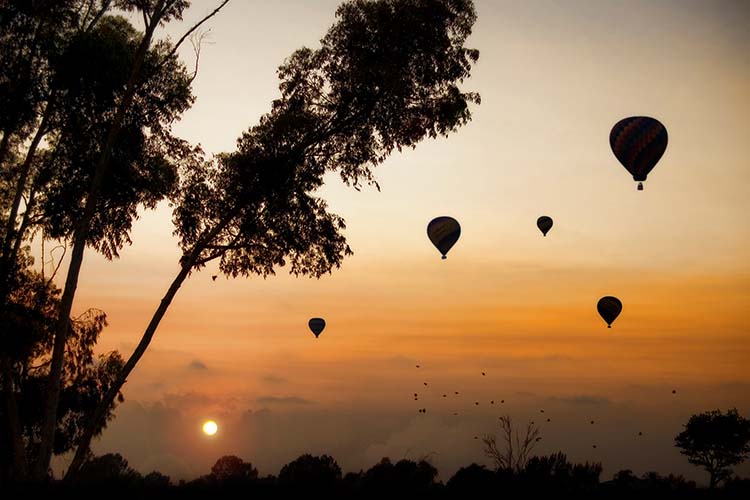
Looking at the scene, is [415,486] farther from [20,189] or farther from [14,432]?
[20,189]

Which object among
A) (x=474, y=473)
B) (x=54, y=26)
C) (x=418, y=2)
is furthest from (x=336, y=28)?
(x=474, y=473)

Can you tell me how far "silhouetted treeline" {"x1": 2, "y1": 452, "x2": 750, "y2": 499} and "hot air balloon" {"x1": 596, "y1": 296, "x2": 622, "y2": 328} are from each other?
3617cm

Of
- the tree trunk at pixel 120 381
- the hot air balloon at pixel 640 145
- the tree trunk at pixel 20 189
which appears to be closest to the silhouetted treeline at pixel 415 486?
the tree trunk at pixel 120 381

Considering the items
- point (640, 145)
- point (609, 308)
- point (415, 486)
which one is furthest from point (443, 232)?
point (415, 486)

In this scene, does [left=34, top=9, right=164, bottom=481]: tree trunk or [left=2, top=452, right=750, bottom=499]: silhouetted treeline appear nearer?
[left=2, top=452, right=750, bottom=499]: silhouetted treeline

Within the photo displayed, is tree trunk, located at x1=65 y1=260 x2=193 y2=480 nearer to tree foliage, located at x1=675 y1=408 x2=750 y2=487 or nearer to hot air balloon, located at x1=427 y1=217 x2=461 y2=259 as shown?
hot air balloon, located at x1=427 y1=217 x2=461 y2=259

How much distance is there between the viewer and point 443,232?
40.7 metres

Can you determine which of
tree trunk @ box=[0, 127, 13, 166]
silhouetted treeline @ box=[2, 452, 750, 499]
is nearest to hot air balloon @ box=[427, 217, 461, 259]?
tree trunk @ box=[0, 127, 13, 166]

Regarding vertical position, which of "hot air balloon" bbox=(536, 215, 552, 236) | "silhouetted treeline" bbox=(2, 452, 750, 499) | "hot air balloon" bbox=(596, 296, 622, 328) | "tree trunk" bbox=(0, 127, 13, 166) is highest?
"hot air balloon" bbox=(536, 215, 552, 236)

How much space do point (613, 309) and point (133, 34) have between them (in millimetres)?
33866

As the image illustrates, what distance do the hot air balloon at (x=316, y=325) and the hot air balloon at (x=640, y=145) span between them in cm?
1691

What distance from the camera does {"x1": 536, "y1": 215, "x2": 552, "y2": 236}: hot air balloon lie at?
47969 millimetres

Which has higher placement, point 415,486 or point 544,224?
point 544,224

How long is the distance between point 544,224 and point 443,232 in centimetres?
1017
